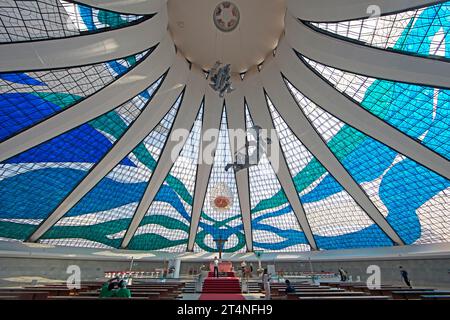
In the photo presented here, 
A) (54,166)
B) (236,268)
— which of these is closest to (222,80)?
(54,166)

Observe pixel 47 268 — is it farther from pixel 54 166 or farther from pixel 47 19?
pixel 47 19

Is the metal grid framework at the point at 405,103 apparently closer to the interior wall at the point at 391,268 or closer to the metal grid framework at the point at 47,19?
the interior wall at the point at 391,268

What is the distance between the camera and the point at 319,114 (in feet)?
64.7

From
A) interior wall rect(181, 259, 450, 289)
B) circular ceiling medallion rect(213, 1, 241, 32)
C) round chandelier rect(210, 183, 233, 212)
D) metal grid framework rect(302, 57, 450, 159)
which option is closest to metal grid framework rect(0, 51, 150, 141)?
circular ceiling medallion rect(213, 1, 241, 32)

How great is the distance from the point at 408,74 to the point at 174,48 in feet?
56.1

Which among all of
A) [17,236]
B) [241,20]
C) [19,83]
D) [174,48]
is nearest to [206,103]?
[174,48]

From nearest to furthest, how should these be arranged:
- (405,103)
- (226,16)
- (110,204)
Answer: (405,103)
(226,16)
(110,204)

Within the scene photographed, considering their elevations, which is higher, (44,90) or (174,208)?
(44,90)

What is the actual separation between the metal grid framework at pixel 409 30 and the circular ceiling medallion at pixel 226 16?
789 cm

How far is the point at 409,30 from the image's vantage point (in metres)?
13.0

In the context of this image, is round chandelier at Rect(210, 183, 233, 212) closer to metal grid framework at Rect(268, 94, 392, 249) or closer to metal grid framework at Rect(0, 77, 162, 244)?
metal grid framework at Rect(268, 94, 392, 249)

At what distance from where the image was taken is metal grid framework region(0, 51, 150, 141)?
13.3 metres

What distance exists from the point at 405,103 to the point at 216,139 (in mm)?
15663
